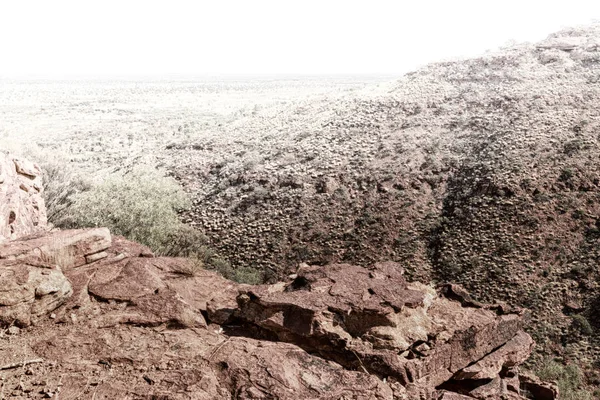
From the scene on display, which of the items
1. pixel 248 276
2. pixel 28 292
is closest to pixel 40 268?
pixel 28 292

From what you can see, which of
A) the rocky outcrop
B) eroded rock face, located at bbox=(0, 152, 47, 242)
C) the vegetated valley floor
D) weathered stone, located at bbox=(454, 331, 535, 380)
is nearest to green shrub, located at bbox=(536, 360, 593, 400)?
the vegetated valley floor

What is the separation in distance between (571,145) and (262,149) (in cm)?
2109

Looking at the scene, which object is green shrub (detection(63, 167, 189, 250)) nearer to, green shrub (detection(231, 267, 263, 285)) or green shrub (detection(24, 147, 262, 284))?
green shrub (detection(24, 147, 262, 284))

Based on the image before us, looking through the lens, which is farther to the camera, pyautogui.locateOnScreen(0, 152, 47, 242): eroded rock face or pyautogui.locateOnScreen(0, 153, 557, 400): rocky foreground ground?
pyautogui.locateOnScreen(0, 152, 47, 242): eroded rock face

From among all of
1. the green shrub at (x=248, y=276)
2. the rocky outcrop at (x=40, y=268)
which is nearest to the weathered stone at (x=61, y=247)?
the rocky outcrop at (x=40, y=268)

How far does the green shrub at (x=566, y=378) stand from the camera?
18047mm

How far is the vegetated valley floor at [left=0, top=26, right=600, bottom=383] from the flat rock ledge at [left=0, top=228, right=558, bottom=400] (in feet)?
43.7

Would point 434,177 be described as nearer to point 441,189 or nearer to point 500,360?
point 441,189

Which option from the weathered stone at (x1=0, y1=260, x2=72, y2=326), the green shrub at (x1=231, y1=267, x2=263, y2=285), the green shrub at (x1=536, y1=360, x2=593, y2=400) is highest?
the weathered stone at (x1=0, y1=260, x2=72, y2=326)

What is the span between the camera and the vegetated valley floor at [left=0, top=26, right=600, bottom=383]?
79.7ft

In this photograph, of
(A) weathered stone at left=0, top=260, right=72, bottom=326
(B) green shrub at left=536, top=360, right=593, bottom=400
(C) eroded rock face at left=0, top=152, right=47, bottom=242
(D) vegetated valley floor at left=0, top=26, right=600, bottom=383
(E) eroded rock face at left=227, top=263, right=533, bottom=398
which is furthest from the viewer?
(D) vegetated valley floor at left=0, top=26, right=600, bottom=383

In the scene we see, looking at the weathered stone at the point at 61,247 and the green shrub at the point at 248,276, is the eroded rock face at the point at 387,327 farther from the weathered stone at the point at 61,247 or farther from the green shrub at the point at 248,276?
the green shrub at the point at 248,276

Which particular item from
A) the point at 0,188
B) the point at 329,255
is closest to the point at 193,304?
the point at 0,188

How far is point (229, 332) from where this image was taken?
895 centimetres
